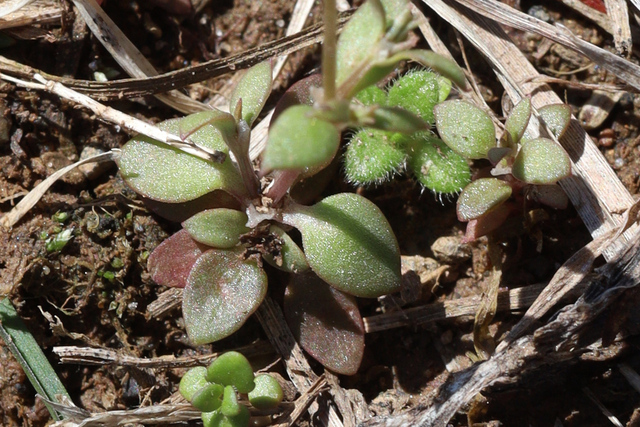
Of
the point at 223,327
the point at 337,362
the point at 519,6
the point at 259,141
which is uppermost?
the point at 519,6

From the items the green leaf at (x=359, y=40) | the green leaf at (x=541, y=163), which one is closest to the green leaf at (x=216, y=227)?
the green leaf at (x=359, y=40)

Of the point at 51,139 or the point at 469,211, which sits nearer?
the point at 469,211

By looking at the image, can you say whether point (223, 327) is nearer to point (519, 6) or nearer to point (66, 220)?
point (66, 220)

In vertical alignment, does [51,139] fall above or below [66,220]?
above

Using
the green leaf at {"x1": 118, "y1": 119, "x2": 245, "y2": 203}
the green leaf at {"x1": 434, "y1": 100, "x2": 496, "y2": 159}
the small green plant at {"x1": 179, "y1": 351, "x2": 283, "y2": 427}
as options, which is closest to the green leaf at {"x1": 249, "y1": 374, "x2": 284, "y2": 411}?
the small green plant at {"x1": 179, "y1": 351, "x2": 283, "y2": 427}

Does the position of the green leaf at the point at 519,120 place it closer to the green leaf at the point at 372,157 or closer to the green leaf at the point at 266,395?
the green leaf at the point at 372,157

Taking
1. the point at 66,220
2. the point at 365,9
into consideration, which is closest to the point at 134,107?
the point at 66,220
